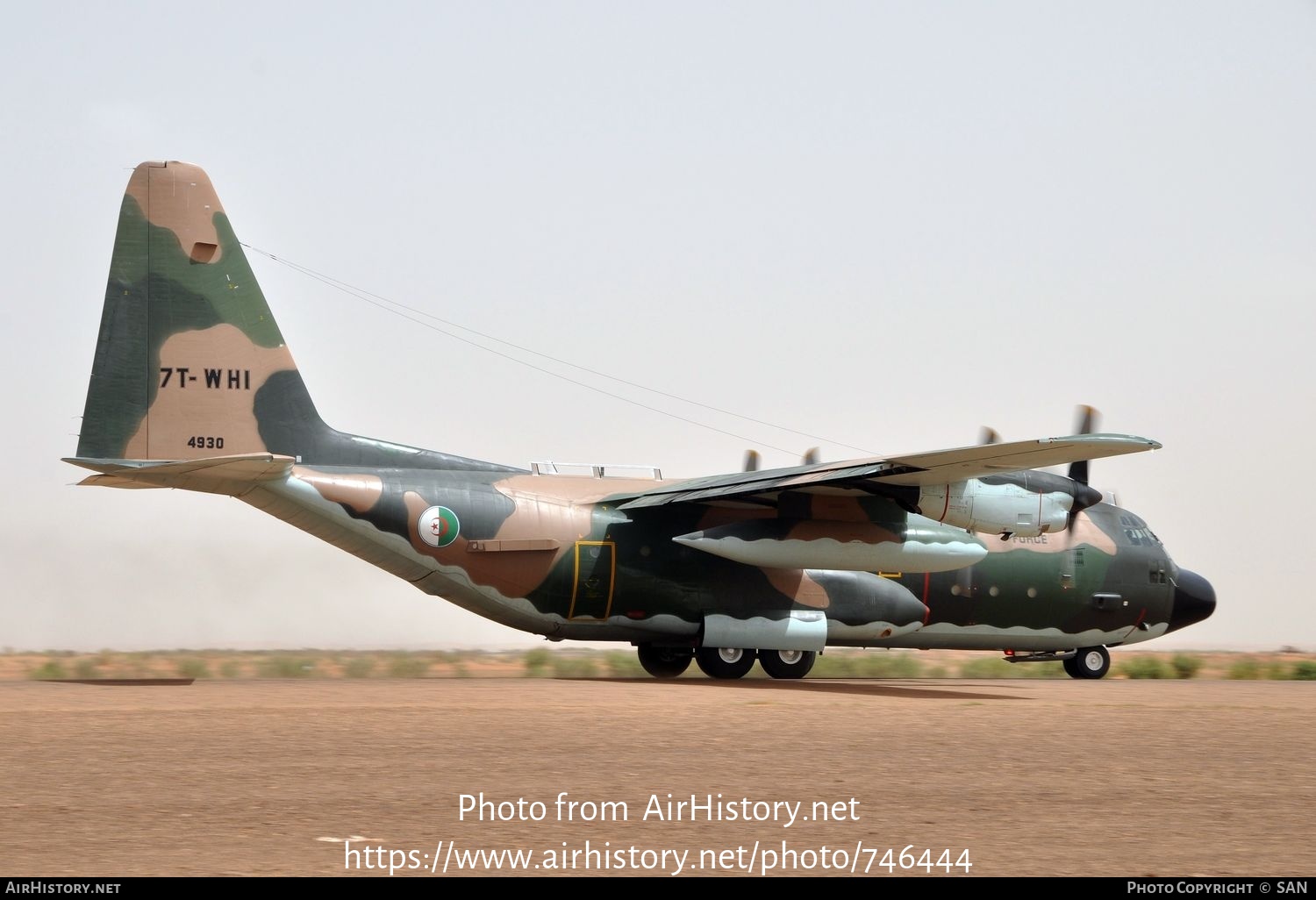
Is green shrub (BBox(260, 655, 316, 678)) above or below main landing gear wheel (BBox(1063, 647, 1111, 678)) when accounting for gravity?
below

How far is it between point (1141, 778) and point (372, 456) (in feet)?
42.9

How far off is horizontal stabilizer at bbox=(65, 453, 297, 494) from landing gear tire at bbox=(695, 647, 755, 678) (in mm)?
7469

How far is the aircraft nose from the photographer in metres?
25.8

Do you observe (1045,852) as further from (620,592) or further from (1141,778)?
(620,592)

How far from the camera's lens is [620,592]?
21.7 m

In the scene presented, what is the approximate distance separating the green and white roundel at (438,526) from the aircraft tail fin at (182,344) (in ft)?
7.53

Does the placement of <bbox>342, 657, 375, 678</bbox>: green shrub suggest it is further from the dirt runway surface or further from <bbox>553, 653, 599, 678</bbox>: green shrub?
the dirt runway surface

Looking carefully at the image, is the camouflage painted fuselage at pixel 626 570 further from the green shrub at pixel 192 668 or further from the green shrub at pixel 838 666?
the green shrub at pixel 192 668

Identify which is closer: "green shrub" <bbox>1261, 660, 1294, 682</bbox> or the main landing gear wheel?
the main landing gear wheel

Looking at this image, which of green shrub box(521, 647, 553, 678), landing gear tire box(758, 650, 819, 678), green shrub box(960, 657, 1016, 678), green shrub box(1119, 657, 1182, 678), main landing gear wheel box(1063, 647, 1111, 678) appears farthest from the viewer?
green shrub box(1119, 657, 1182, 678)

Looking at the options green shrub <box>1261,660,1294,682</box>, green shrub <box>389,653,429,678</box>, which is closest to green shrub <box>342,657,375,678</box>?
green shrub <box>389,653,429,678</box>

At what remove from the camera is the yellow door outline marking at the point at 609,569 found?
70.5 ft

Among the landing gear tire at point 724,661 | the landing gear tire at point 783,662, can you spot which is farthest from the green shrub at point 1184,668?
the landing gear tire at point 724,661

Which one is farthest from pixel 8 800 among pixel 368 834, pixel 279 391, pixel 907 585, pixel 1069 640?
pixel 1069 640
